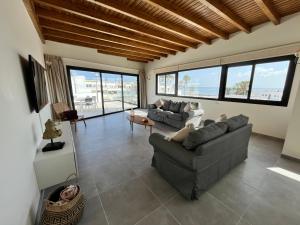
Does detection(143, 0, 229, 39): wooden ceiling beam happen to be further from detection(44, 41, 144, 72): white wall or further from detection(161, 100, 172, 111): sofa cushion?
detection(44, 41, 144, 72): white wall

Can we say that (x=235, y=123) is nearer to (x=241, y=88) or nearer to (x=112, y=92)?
(x=241, y=88)

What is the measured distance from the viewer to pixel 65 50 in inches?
179

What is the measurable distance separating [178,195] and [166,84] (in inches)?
212

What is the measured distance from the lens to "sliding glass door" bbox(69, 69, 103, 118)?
5.03 m

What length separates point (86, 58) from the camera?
16.6 feet

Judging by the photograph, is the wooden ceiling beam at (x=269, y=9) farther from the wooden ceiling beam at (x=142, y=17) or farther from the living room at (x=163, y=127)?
the wooden ceiling beam at (x=142, y=17)

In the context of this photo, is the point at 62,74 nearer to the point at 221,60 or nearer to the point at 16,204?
the point at 16,204

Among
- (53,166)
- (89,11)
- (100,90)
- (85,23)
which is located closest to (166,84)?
(100,90)

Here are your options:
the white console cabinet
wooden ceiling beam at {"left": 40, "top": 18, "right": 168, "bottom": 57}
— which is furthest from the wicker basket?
Answer: wooden ceiling beam at {"left": 40, "top": 18, "right": 168, "bottom": 57}

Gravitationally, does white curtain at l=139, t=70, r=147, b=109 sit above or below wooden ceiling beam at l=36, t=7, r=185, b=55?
below

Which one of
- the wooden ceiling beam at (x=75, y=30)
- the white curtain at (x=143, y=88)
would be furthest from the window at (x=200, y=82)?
the wooden ceiling beam at (x=75, y=30)

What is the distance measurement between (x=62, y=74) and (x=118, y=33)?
8.33ft

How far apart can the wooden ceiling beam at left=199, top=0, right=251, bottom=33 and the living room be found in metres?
0.02

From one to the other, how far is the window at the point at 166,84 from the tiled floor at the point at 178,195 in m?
4.14
